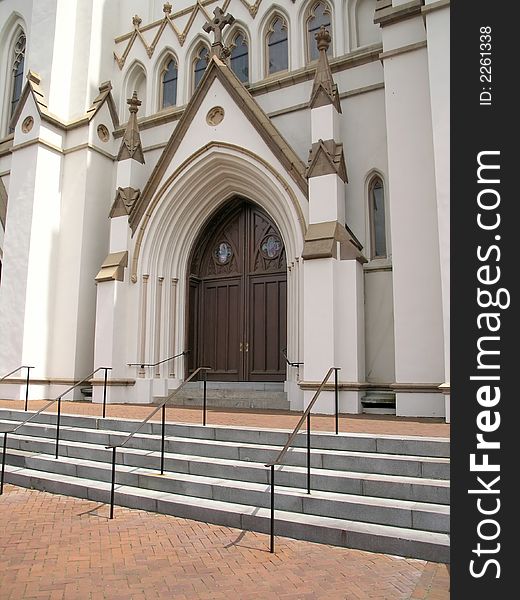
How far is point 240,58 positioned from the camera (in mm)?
13844

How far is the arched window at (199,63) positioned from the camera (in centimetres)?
1434

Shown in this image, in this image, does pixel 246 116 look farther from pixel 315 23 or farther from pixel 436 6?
pixel 436 6

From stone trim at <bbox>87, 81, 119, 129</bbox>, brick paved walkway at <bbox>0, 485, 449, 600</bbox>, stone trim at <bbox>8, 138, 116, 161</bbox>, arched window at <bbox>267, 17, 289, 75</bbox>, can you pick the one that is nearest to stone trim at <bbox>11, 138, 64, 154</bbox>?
stone trim at <bbox>8, 138, 116, 161</bbox>

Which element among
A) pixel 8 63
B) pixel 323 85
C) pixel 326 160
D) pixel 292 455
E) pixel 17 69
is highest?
pixel 8 63

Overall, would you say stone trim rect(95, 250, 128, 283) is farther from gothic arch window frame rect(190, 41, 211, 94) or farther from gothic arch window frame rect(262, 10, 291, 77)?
gothic arch window frame rect(262, 10, 291, 77)

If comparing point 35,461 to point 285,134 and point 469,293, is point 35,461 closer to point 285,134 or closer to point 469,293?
point 469,293

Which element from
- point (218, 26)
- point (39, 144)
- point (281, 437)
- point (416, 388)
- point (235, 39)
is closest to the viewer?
point (281, 437)

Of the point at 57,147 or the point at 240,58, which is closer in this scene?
the point at 240,58

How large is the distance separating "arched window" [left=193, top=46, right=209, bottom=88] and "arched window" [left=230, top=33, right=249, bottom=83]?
0.85 meters

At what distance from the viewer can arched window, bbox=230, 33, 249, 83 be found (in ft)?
44.9

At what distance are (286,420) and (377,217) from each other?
4908 millimetres

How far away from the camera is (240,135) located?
11.8 m

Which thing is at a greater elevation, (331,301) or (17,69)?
(17,69)

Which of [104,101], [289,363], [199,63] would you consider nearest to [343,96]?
[199,63]
